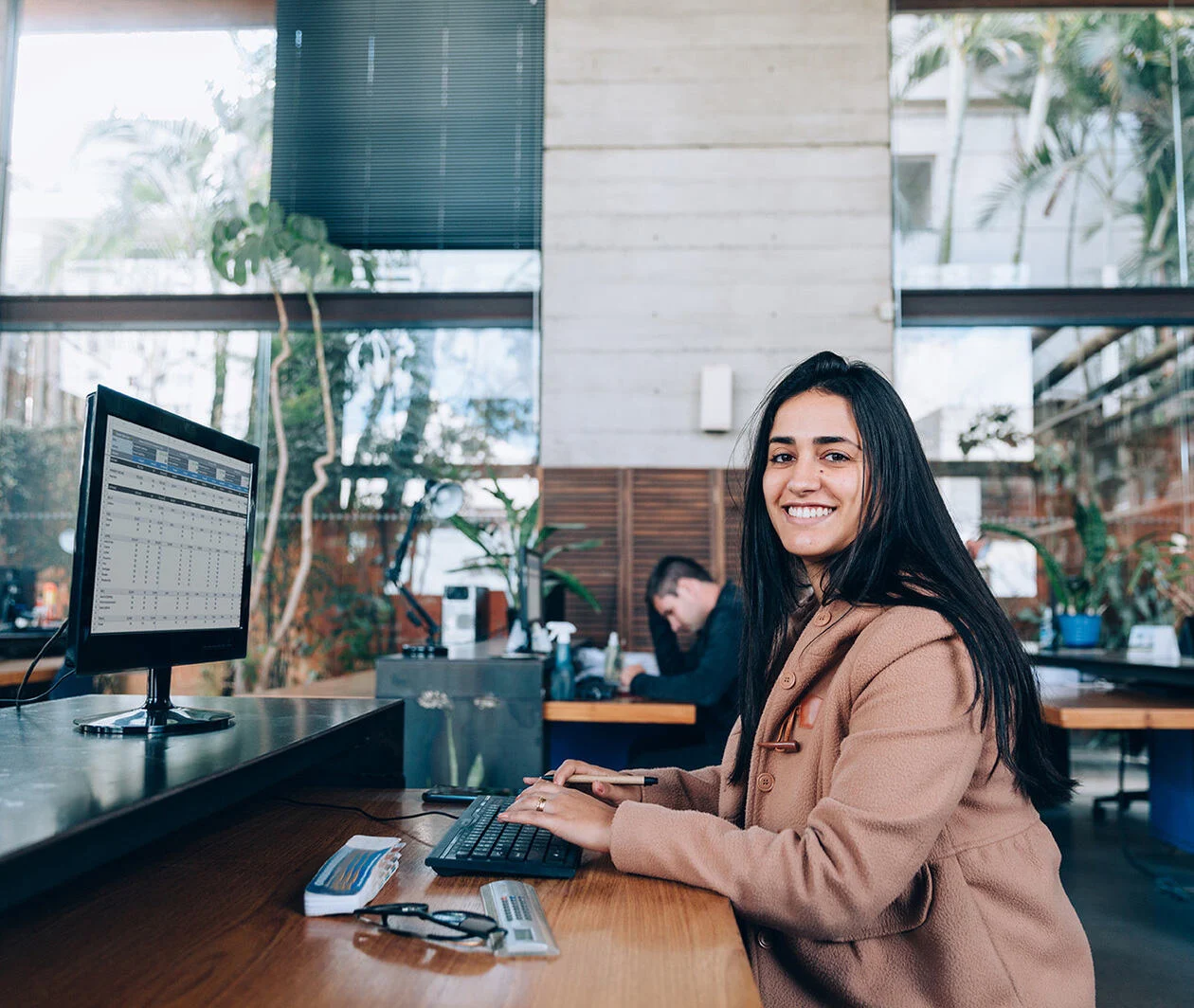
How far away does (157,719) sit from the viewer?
52.6 inches

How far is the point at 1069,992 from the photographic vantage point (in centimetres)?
110

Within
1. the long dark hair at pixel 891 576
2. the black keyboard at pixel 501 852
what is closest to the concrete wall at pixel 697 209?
the long dark hair at pixel 891 576

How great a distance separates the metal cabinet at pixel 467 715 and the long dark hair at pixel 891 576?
165 centimetres

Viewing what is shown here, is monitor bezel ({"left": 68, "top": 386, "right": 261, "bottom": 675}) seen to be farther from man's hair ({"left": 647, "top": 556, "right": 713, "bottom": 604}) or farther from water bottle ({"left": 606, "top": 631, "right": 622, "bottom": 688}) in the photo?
man's hair ({"left": 647, "top": 556, "right": 713, "bottom": 604})

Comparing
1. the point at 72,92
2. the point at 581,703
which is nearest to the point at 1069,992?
the point at 581,703

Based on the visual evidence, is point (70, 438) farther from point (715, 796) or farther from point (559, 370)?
point (715, 796)

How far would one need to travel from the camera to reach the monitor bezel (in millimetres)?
1170

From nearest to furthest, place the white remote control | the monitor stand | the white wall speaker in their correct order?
1. the white remote control
2. the monitor stand
3. the white wall speaker

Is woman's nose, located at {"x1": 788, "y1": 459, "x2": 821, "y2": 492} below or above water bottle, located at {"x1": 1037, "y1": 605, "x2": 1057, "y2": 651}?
above

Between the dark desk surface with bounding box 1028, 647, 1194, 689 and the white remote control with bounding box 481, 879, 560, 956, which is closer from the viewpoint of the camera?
the white remote control with bounding box 481, 879, 560, 956

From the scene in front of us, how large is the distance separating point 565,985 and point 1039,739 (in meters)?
0.68

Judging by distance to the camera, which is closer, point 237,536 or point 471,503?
point 237,536

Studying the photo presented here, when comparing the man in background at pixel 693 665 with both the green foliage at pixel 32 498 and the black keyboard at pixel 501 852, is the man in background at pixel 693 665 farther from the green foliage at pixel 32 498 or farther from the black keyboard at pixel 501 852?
the green foliage at pixel 32 498

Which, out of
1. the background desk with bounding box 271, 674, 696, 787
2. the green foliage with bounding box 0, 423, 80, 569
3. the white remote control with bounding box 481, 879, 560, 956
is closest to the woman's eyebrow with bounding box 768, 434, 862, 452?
the white remote control with bounding box 481, 879, 560, 956
